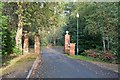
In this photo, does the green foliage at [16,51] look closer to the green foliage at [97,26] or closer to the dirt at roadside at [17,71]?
the green foliage at [97,26]

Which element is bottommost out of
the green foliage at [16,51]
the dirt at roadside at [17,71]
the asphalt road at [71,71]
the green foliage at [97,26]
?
the asphalt road at [71,71]

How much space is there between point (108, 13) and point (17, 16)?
369 inches

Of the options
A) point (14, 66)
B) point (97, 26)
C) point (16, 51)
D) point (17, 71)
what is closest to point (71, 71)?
point (17, 71)

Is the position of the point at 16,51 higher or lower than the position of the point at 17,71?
higher

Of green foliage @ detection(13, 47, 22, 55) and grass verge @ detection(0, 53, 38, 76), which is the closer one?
grass verge @ detection(0, 53, 38, 76)

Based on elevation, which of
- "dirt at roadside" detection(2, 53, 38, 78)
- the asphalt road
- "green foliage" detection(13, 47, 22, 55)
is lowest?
the asphalt road

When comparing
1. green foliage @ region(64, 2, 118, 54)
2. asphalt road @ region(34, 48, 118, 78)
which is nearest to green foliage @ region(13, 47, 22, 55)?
asphalt road @ region(34, 48, 118, 78)

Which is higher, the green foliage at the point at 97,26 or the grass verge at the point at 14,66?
the green foliage at the point at 97,26

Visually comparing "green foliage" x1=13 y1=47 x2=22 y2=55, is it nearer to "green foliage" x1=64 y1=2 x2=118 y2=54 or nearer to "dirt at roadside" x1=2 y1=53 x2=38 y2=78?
"green foliage" x1=64 y1=2 x2=118 y2=54

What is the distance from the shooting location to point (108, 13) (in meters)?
31.1

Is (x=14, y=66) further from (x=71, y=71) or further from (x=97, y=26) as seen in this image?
(x=97, y=26)

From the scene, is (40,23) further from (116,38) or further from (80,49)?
(80,49)

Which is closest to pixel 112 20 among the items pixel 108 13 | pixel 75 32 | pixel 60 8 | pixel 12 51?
pixel 108 13

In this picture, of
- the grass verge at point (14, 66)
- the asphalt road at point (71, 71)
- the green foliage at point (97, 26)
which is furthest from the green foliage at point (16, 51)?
the green foliage at point (97, 26)
